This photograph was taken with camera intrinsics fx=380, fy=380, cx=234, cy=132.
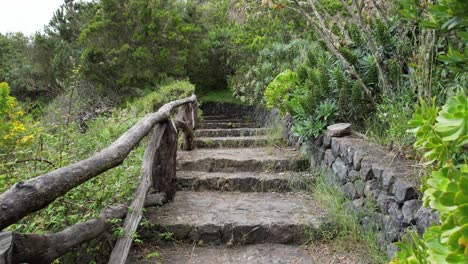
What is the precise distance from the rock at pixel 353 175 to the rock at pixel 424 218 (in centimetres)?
97

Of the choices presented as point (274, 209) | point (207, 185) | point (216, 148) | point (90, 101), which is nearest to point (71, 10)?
point (90, 101)

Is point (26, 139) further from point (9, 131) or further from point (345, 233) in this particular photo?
point (345, 233)

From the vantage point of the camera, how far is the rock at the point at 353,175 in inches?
128

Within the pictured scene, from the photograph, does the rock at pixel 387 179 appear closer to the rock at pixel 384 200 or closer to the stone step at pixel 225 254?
the rock at pixel 384 200

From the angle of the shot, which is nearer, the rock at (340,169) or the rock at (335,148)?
the rock at (340,169)

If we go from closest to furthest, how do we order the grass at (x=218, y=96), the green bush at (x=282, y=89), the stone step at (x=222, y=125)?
the green bush at (x=282, y=89)
the stone step at (x=222, y=125)
the grass at (x=218, y=96)

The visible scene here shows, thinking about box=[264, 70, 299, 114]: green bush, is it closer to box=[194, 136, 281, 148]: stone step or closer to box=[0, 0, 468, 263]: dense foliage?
box=[0, 0, 468, 263]: dense foliage

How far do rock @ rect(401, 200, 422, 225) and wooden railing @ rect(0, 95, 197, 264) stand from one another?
180 cm

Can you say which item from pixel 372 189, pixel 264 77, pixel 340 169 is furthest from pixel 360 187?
pixel 264 77

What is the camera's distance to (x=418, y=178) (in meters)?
2.49

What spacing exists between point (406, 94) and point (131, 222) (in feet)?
8.22

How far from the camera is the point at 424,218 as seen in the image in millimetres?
2184

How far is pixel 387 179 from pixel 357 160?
610mm

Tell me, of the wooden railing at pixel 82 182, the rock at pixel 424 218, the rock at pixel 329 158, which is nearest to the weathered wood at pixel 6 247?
the wooden railing at pixel 82 182
